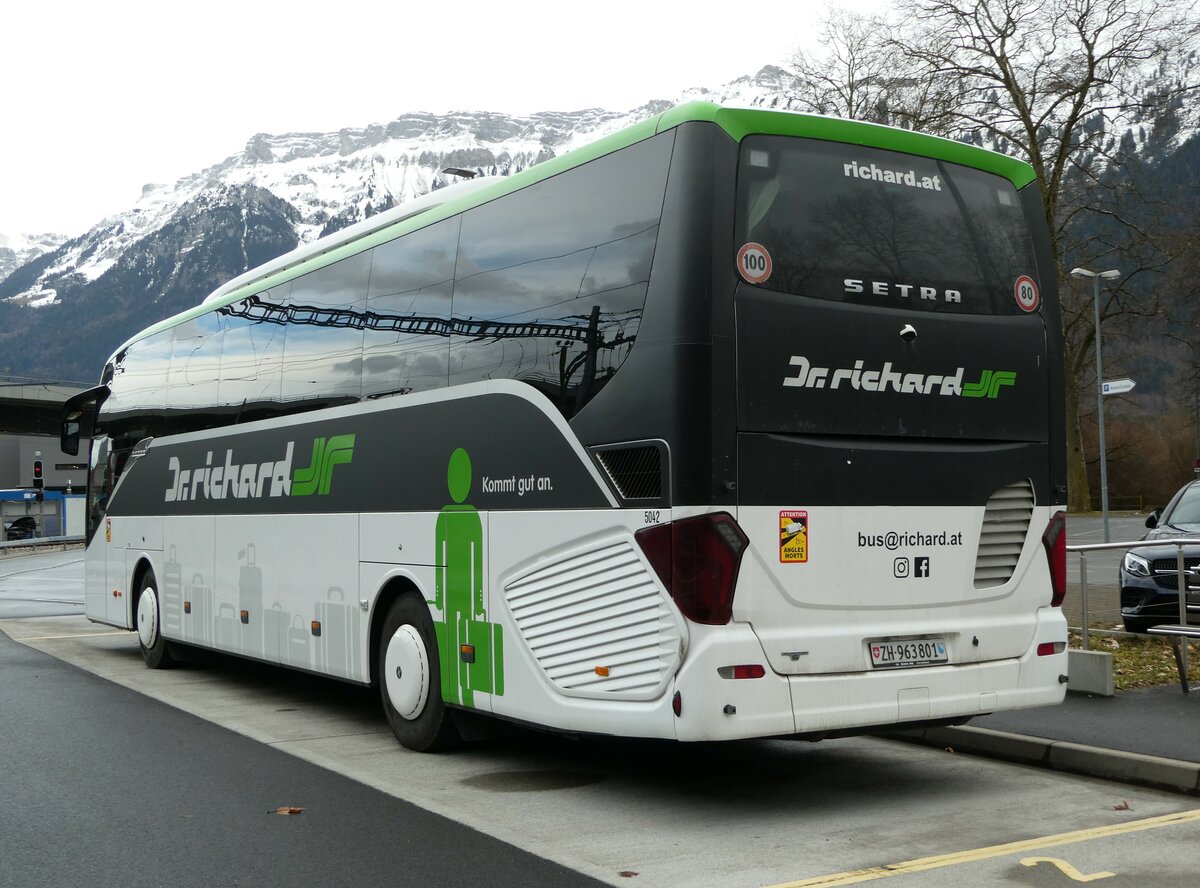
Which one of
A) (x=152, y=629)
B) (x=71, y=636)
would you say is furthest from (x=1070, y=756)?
(x=71, y=636)

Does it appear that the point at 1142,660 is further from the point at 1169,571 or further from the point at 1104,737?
the point at 1104,737

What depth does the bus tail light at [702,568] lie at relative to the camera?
677 cm

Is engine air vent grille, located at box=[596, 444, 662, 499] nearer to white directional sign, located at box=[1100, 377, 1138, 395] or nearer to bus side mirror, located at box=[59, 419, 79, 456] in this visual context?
bus side mirror, located at box=[59, 419, 79, 456]

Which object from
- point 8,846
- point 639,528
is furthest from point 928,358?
point 8,846

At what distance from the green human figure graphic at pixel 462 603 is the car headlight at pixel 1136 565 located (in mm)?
7448

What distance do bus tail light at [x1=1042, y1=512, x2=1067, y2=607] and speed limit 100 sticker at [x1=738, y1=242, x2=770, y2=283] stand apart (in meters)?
2.44

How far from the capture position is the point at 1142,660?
40.2 feet

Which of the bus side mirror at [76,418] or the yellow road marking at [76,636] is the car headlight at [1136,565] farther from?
the yellow road marking at [76,636]

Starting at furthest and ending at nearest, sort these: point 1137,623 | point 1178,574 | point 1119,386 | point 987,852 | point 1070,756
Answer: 1. point 1119,386
2. point 1137,623
3. point 1178,574
4. point 1070,756
5. point 987,852

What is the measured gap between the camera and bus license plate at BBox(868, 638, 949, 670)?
7270mm

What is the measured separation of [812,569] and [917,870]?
1.67 metres

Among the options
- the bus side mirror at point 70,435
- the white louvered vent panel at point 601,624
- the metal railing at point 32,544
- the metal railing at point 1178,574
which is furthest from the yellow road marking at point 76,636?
the metal railing at point 32,544

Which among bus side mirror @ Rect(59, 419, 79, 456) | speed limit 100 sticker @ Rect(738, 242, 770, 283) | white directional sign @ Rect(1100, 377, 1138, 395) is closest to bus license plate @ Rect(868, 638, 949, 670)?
speed limit 100 sticker @ Rect(738, 242, 770, 283)

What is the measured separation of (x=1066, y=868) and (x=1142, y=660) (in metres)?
6.85
